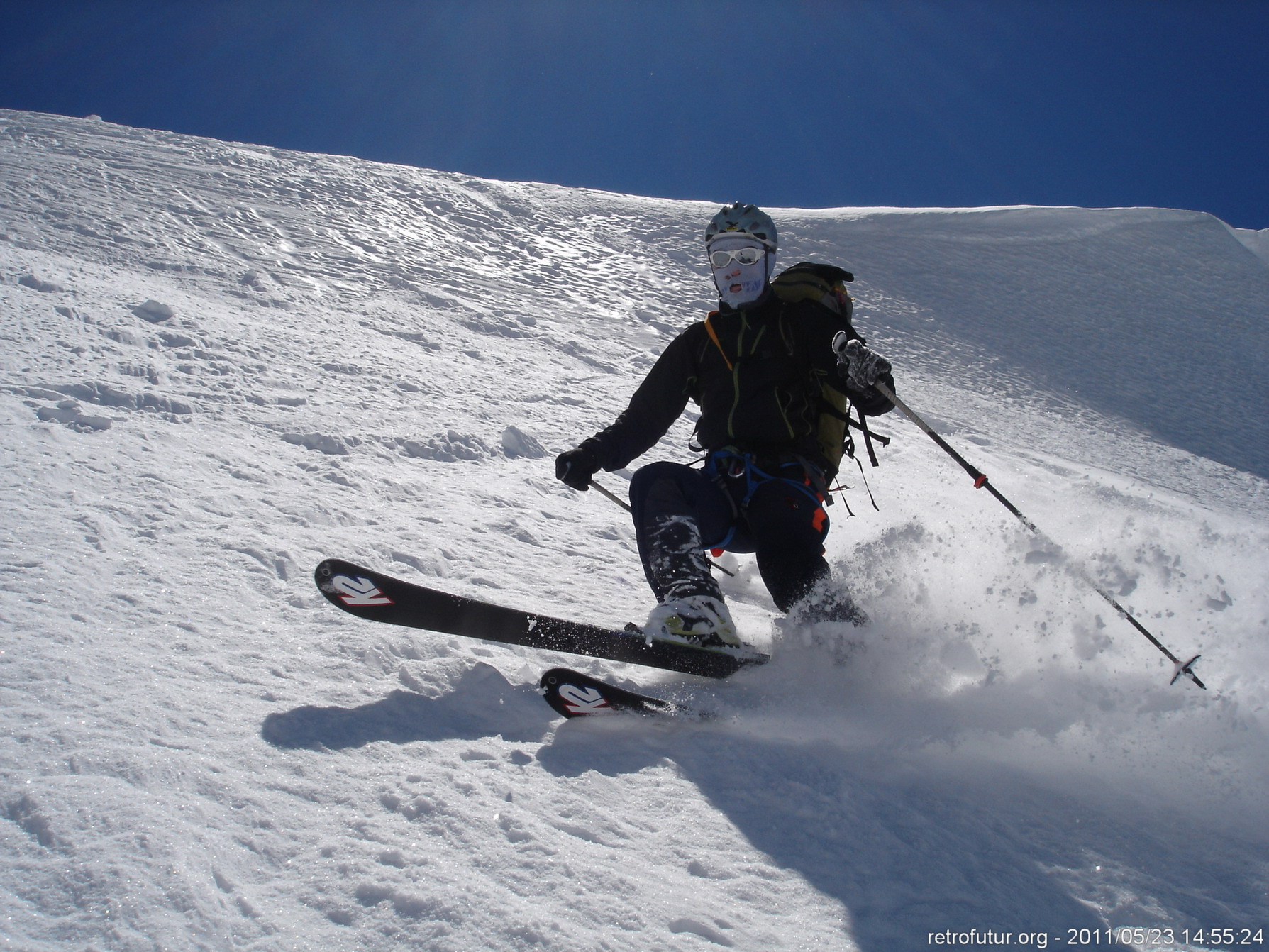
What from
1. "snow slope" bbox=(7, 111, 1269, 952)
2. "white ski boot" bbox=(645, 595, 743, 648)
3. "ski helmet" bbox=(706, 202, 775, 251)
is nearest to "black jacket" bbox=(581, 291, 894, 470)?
"ski helmet" bbox=(706, 202, 775, 251)

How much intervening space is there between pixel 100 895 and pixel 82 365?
3586 millimetres

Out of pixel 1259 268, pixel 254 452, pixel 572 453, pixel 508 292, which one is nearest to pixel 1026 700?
pixel 572 453

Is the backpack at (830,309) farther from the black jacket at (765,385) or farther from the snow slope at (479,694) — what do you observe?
the snow slope at (479,694)

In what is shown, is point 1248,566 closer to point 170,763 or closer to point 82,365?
point 170,763

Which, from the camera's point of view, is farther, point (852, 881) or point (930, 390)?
point (930, 390)

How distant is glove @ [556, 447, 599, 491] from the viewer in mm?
3182

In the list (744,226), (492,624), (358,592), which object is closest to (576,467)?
(492,624)

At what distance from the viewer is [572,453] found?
10.5 feet

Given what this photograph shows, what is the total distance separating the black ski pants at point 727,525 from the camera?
279 cm

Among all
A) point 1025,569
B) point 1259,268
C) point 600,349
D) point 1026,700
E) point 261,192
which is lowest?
point 1026,700

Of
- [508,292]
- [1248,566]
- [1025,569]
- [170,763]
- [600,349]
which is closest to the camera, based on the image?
[170,763]

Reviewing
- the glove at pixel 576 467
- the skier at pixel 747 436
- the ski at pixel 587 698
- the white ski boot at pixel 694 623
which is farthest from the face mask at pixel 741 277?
the ski at pixel 587 698

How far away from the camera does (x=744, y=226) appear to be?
3.47 meters

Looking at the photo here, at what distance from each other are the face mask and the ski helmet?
0.03 metres
